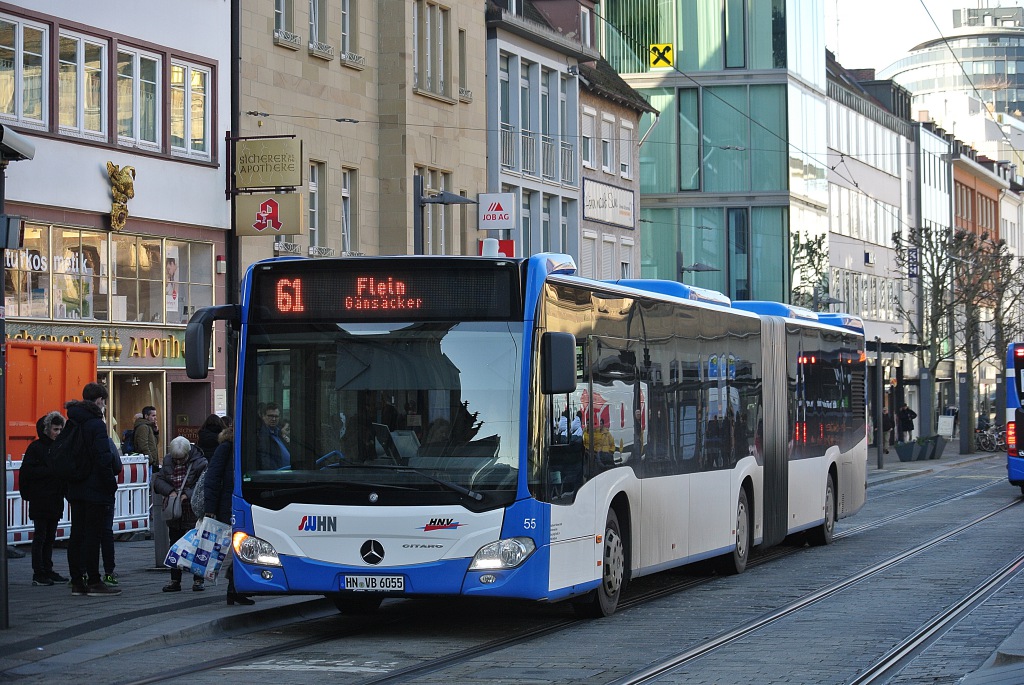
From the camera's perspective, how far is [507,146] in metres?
42.4

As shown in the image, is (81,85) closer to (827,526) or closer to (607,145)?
(827,526)

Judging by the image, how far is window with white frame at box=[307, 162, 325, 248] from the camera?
112 feet

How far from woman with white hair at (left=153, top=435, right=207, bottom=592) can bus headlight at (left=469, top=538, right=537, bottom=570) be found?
4.38 meters

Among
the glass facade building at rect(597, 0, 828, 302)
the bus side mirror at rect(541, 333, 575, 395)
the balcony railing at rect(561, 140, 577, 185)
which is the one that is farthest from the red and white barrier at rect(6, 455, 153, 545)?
the glass facade building at rect(597, 0, 828, 302)

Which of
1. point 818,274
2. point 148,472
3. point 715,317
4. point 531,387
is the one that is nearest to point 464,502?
point 531,387

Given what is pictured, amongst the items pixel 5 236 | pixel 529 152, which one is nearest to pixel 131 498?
pixel 5 236

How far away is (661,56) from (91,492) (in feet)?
164

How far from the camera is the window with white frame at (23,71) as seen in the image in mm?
26375

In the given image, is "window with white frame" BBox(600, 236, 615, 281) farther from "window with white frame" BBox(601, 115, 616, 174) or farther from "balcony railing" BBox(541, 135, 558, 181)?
"balcony railing" BBox(541, 135, 558, 181)

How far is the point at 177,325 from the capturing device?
99.5 ft

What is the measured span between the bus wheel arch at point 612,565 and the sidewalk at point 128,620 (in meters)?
2.35

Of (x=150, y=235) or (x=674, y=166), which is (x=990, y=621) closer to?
(x=150, y=235)

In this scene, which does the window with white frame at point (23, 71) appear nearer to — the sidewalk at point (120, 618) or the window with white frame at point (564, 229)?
the sidewalk at point (120, 618)

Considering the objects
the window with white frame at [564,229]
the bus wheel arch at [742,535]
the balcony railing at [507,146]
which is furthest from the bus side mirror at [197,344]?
the window with white frame at [564,229]
